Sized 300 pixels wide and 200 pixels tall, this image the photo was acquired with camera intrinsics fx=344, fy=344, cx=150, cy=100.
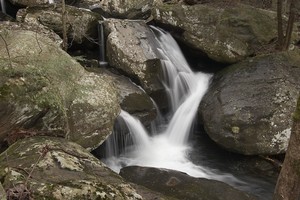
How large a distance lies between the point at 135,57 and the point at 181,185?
16.3ft

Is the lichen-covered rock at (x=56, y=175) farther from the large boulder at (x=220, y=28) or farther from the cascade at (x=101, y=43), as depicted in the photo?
the large boulder at (x=220, y=28)

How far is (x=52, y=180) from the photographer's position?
13.3 ft

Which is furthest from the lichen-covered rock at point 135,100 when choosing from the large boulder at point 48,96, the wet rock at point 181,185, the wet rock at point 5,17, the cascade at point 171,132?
the wet rock at point 5,17

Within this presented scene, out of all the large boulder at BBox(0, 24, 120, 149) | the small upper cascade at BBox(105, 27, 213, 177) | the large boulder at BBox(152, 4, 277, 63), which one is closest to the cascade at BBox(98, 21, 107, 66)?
the small upper cascade at BBox(105, 27, 213, 177)

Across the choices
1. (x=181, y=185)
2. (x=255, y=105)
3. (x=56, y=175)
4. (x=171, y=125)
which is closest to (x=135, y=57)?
(x=171, y=125)

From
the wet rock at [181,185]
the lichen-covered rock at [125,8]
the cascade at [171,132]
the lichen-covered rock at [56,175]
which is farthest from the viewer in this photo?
the lichen-covered rock at [125,8]

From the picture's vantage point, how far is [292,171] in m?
4.59

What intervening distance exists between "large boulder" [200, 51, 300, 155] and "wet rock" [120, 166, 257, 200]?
2.05m

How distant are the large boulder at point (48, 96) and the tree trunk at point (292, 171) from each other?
151 inches

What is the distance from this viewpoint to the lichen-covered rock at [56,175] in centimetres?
383

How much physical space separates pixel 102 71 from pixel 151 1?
615 centimetres

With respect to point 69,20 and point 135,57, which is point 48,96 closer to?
point 135,57

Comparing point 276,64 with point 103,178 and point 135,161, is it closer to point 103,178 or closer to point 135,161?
point 135,161

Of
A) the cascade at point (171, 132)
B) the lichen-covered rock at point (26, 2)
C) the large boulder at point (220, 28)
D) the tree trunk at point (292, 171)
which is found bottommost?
the cascade at point (171, 132)
